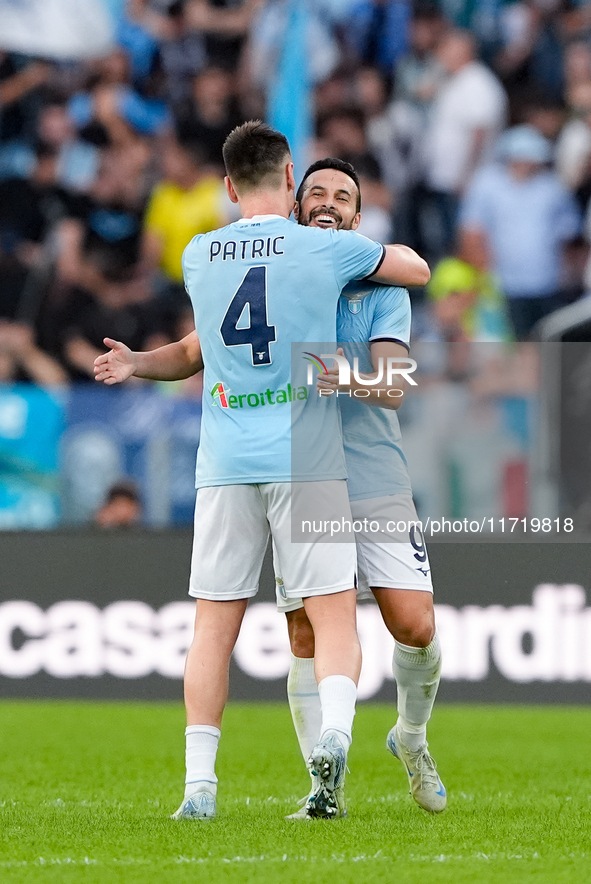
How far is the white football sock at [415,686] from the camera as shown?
4.73 metres

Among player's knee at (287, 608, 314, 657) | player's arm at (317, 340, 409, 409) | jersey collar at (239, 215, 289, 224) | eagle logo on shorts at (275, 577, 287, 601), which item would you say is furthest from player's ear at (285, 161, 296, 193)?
player's knee at (287, 608, 314, 657)

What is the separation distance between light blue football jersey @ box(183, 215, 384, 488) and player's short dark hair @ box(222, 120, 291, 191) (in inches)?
5.1

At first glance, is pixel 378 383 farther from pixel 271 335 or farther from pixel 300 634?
pixel 300 634

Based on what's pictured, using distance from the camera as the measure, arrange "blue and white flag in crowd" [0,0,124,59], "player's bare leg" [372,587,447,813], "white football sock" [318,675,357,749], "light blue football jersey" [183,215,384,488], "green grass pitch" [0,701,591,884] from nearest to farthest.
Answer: "green grass pitch" [0,701,591,884], "white football sock" [318,675,357,749], "light blue football jersey" [183,215,384,488], "player's bare leg" [372,587,447,813], "blue and white flag in crowd" [0,0,124,59]

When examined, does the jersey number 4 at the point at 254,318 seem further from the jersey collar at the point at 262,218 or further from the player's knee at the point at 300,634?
the player's knee at the point at 300,634

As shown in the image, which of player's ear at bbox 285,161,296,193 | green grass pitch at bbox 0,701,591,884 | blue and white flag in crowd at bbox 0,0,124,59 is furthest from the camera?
blue and white flag in crowd at bbox 0,0,124,59

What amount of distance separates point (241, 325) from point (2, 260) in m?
7.29

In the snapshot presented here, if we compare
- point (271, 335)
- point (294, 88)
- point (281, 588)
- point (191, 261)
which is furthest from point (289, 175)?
point (294, 88)

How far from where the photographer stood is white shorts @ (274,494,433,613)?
4.63m

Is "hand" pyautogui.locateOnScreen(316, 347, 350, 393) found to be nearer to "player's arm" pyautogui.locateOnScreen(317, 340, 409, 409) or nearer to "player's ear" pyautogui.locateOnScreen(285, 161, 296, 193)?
"player's arm" pyautogui.locateOnScreen(317, 340, 409, 409)

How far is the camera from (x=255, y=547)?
4.46 meters

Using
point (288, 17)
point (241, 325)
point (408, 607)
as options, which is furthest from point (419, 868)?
point (288, 17)

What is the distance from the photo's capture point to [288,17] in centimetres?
1084

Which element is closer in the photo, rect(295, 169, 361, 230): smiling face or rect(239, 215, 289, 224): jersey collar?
rect(239, 215, 289, 224): jersey collar
